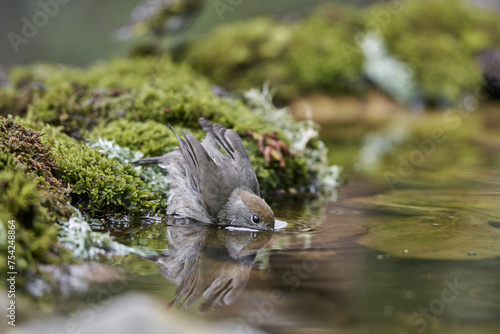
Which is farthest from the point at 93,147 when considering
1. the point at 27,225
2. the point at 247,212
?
the point at 27,225

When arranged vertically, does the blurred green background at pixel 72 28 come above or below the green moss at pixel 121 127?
above

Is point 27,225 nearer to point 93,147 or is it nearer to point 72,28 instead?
point 93,147

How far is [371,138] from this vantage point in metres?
9.88

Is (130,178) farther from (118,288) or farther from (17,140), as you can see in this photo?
(118,288)

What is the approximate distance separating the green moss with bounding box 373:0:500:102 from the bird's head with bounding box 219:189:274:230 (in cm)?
882

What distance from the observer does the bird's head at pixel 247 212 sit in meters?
4.49

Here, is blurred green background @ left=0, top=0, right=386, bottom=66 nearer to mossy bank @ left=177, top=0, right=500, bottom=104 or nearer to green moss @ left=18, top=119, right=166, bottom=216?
mossy bank @ left=177, top=0, right=500, bottom=104

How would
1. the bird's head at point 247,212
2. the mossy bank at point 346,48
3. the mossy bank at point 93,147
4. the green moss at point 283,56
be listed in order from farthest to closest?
the mossy bank at point 346,48 < the green moss at point 283,56 < the bird's head at point 247,212 < the mossy bank at point 93,147

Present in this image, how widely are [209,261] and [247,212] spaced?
0.87 m

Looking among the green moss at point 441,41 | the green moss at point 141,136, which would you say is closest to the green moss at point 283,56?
the green moss at point 441,41

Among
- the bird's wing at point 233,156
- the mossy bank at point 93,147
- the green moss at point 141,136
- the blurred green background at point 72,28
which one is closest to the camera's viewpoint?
the mossy bank at point 93,147

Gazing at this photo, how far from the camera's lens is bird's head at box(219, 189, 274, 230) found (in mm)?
4492

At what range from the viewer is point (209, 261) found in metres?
3.72

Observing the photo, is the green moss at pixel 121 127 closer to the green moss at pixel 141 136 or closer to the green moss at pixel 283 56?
the green moss at pixel 141 136
